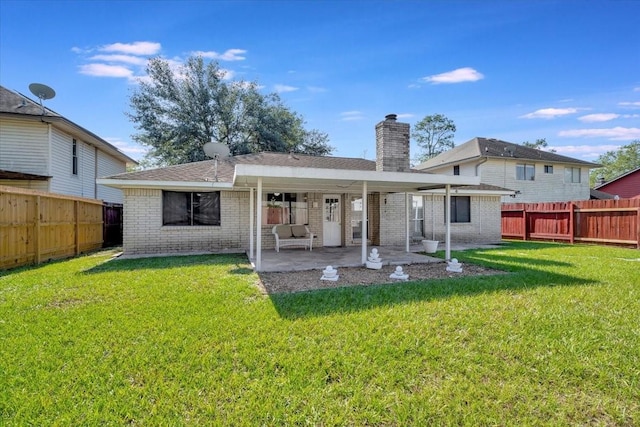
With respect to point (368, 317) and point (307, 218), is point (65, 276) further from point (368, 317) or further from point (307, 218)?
point (307, 218)

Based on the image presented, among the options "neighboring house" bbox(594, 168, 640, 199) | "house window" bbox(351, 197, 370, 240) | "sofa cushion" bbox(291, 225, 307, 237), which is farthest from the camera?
"neighboring house" bbox(594, 168, 640, 199)

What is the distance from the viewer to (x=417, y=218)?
13539mm

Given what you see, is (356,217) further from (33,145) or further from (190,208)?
(33,145)

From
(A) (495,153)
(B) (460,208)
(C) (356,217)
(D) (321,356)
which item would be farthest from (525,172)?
(D) (321,356)

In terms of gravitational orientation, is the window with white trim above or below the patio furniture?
above

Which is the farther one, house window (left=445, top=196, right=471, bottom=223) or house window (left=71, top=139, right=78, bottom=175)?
house window (left=445, top=196, right=471, bottom=223)

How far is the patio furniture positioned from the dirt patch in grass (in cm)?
335

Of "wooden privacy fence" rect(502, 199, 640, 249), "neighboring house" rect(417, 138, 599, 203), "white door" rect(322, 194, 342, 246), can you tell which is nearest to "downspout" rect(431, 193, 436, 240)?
"white door" rect(322, 194, 342, 246)

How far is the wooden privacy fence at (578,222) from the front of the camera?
11.8 meters

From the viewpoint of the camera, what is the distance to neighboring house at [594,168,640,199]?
26969mm

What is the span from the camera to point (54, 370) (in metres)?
2.86

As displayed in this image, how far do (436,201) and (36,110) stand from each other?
16.4m

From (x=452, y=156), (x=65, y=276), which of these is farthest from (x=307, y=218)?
(x=452, y=156)

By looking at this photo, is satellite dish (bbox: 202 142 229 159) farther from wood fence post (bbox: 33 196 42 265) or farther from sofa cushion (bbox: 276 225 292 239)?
wood fence post (bbox: 33 196 42 265)
